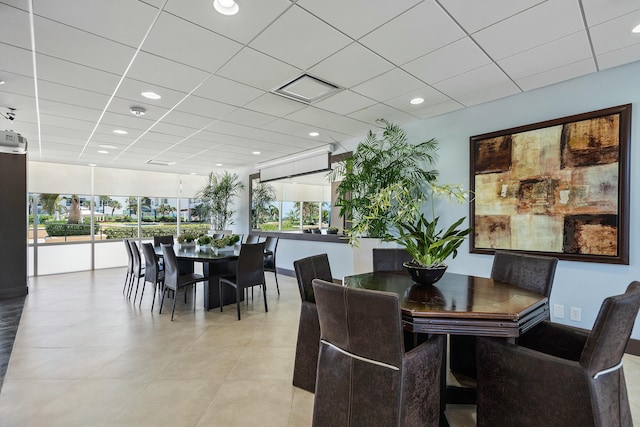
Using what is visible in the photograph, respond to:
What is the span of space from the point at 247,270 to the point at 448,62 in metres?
3.18

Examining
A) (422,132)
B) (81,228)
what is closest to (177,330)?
(422,132)

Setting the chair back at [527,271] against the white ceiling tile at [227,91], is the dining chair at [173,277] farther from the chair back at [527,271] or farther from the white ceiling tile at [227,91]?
the chair back at [527,271]

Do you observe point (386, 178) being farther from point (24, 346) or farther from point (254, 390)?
point (24, 346)

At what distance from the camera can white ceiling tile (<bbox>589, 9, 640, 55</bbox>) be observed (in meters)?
2.12

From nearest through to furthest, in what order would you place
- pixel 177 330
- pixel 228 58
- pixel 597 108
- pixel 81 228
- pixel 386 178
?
pixel 228 58 < pixel 597 108 < pixel 177 330 < pixel 386 178 < pixel 81 228

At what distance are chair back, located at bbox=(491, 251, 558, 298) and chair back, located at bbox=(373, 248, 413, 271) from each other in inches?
31.4

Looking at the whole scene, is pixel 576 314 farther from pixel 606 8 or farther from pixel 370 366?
pixel 370 366

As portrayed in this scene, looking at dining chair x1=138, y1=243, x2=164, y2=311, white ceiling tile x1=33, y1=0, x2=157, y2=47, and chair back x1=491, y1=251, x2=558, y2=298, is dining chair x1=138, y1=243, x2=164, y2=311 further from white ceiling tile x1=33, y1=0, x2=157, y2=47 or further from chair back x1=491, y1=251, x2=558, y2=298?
chair back x1=491, y1=251, x2=558, y2=298

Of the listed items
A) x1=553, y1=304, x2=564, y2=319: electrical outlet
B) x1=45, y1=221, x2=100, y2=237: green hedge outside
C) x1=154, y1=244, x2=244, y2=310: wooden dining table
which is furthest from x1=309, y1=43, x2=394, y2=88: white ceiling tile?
x1=45, y1=221, x2=100, y2=237: green hedge outside

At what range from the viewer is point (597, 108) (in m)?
2.89

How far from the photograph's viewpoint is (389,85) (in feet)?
10.3

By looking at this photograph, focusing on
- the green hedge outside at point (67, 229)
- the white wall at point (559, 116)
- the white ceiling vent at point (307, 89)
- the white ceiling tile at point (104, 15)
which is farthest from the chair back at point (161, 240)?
the white wall at point (559, 116)

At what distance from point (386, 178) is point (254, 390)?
2.93m

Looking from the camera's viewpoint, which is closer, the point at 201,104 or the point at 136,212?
the point at 201,104
